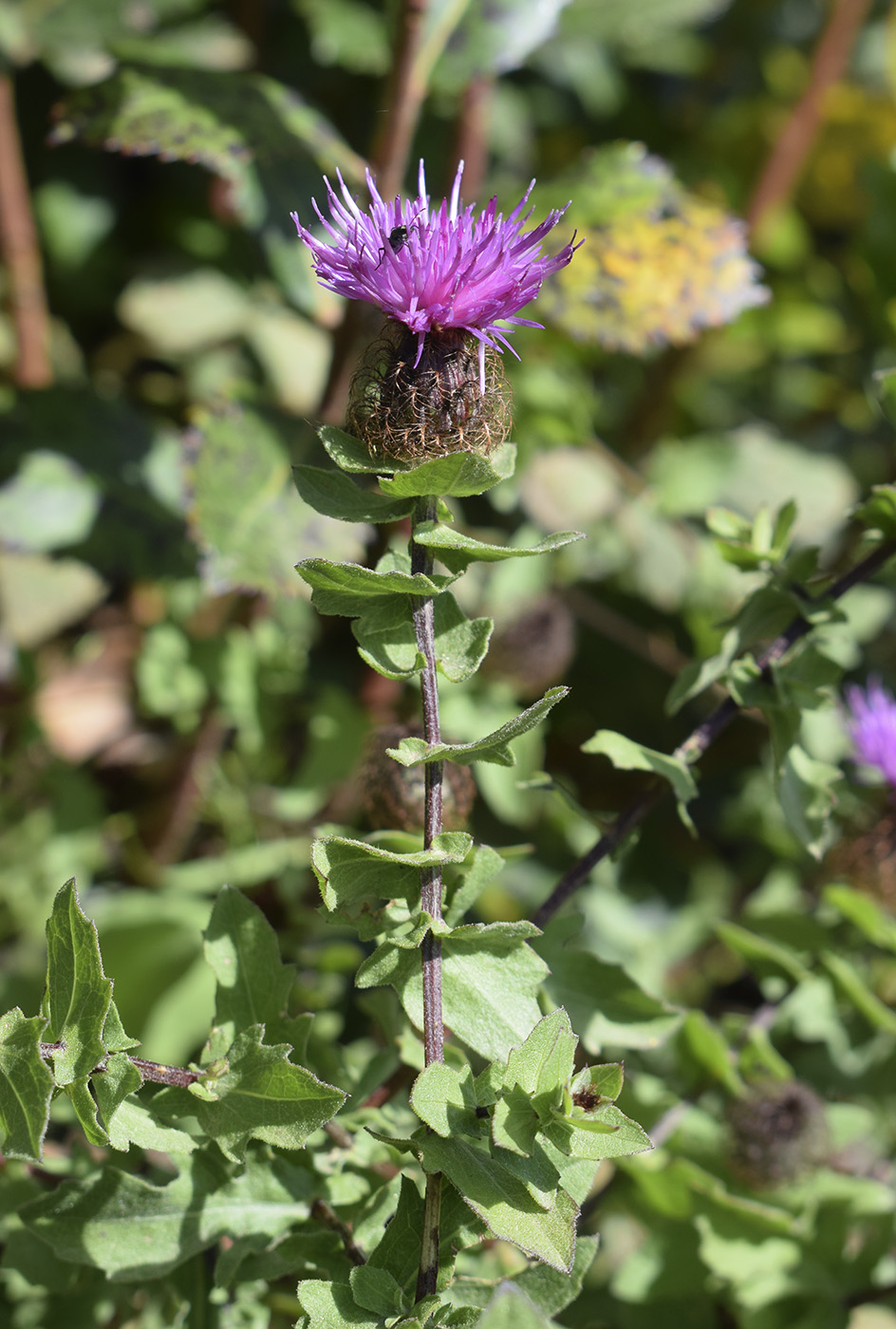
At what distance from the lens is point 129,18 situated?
166cm

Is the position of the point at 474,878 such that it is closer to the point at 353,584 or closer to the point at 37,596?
the point at 353,584

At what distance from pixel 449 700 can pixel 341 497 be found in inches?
31.2

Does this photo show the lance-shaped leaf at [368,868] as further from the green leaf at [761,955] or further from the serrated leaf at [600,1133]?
the green leaf at [761,955]

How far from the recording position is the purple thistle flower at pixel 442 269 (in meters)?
0.58

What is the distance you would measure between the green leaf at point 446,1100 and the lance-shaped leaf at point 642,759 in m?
0.21

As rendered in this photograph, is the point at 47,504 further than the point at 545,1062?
Yes

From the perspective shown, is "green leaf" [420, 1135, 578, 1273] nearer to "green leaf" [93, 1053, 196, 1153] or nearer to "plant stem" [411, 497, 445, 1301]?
"plant stem" [411, 497, 445, 1301]

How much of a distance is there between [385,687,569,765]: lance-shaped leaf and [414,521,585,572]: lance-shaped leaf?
0.07 metres

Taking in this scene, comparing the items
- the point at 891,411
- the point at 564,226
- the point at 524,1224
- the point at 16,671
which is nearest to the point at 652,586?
the point at 564,226

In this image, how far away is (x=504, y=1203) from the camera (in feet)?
1.82

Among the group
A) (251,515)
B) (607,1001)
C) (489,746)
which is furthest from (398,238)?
(251,515)

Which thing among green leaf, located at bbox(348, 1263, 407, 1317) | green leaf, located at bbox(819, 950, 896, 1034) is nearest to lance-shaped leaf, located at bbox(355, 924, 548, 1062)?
green leaf, located at bbox(348, 1263, 407, 1317)

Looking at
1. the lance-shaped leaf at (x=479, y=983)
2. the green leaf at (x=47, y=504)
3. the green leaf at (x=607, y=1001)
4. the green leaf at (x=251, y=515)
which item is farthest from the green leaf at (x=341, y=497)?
the green leaf at (x=47, y=504)

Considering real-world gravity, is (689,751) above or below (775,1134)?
above
